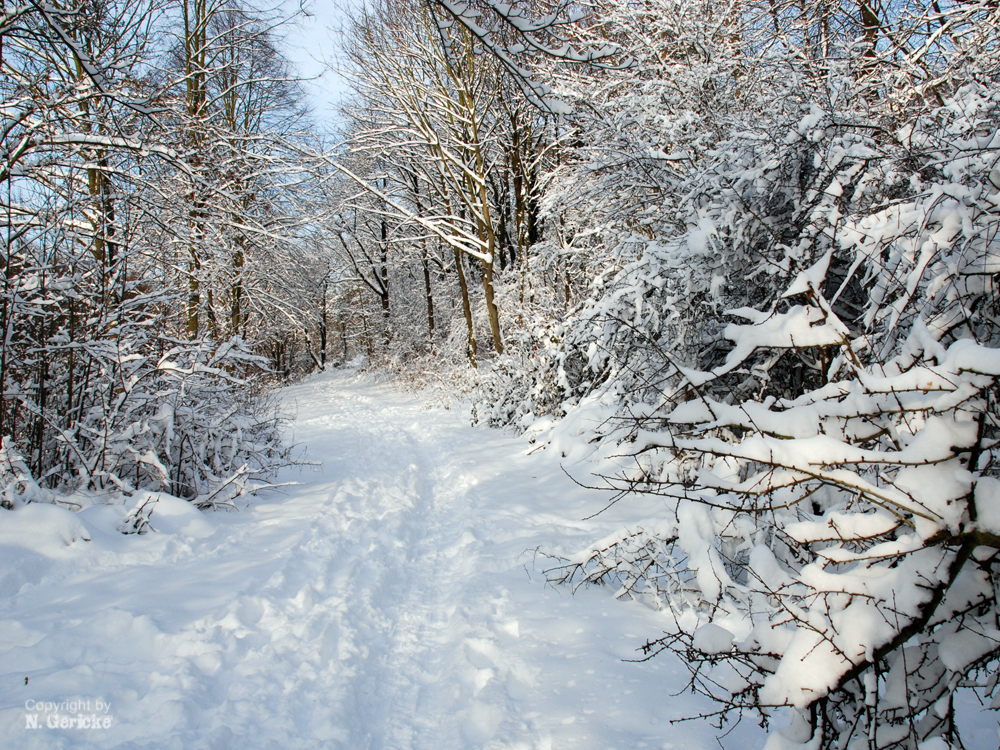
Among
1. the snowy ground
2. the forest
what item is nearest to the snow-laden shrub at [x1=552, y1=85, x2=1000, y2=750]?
the forest

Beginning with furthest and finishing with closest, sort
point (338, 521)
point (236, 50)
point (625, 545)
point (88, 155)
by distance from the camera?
point (236, 50) → point (88, 155) → point (338, 521) → point (625, 545)

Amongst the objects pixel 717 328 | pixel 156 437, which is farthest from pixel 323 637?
pixel 717 328

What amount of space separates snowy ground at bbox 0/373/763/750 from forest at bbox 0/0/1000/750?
0.33m

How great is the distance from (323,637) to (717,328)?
390cm

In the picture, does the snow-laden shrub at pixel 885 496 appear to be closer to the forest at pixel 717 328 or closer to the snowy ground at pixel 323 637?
the forest at pixel 717 328

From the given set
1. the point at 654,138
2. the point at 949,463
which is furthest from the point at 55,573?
the point at 654,138

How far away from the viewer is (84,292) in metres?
4.36

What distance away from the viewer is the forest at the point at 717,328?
1356 mm

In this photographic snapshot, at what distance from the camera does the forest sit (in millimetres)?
1356

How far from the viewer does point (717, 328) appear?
4.43 m

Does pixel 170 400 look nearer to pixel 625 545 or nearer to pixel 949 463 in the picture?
pixel 625 545

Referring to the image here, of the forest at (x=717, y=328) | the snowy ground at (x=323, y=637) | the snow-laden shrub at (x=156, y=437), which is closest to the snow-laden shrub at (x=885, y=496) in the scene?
the forest at (x=717, y=328)

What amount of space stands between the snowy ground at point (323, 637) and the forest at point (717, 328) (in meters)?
0.33

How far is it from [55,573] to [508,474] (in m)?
4.48
